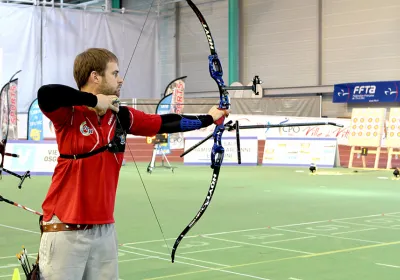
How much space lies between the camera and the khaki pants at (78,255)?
305 centimetres

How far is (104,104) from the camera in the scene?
9.91 ft

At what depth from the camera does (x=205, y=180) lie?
16047mm

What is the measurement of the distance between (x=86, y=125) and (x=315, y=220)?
6.55m

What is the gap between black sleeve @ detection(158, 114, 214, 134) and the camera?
3502mm

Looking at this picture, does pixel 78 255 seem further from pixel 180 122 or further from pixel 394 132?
pixel 394 132

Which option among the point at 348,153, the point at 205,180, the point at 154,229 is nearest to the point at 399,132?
the point at 348,153

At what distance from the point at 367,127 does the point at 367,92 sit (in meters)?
5.65

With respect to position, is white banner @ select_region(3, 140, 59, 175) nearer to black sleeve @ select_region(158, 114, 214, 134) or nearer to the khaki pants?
black sleeve @ select_region(158, 114, 214, 134)

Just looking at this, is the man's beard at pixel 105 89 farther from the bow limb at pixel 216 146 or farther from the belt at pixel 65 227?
the bow limb at pixel 216 146

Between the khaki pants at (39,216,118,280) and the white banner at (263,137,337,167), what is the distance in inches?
703

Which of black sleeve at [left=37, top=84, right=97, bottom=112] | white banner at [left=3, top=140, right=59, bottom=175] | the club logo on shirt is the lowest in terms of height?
white banner at [left=3, top=140, right=59, bottom=175]

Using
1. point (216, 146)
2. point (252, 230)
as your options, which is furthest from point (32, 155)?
point (216, 146)

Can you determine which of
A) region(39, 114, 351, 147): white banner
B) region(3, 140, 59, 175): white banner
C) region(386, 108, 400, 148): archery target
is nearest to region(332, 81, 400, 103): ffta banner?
region(39, 114, 351, 147): white banner

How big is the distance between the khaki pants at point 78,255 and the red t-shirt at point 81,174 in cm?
6
